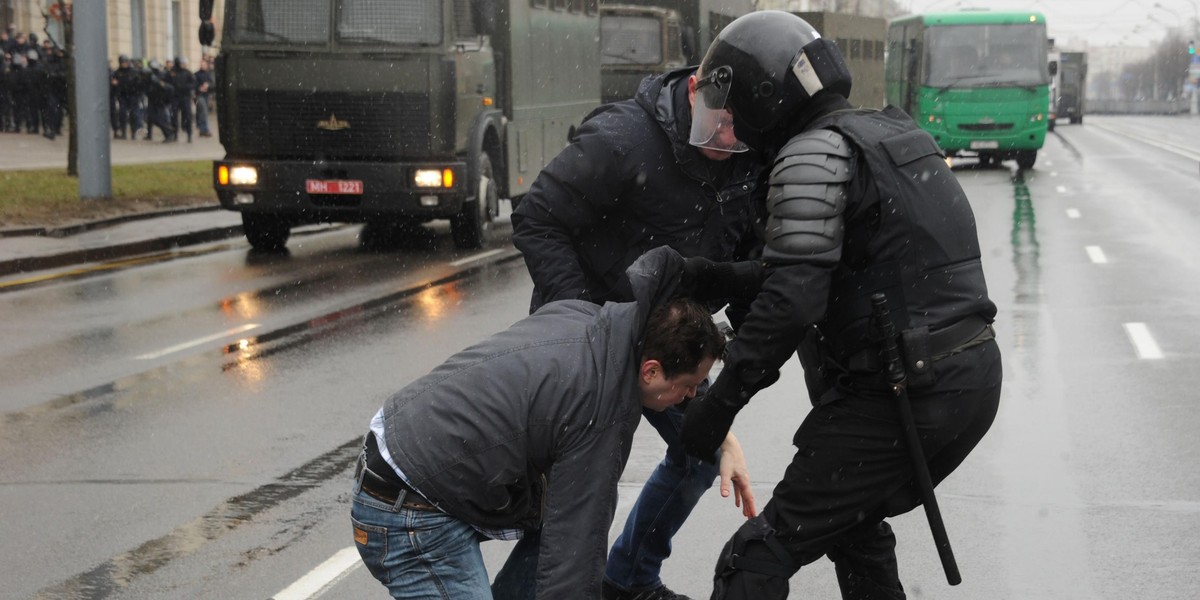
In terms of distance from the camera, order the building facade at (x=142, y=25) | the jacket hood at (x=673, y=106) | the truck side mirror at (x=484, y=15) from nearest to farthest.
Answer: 1. the jacket hood at (x=673, y=106)
2. the truck side mirror at (x=484, y=15)
3. the building facade at (x=142, y=25)

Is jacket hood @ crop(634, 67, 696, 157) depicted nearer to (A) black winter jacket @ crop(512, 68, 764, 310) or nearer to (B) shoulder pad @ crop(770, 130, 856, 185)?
(A) black winter jacket @ crop(512, 68, 764, 310)

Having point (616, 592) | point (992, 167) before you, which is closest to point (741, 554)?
point (616, 592)

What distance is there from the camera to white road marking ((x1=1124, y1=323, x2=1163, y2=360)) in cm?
930

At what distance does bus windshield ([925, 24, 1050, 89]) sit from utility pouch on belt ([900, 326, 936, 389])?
27.9 m

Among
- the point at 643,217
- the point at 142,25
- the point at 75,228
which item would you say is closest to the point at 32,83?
the point at 142,25

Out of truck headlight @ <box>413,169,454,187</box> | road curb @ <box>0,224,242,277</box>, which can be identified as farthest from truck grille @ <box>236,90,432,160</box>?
road curb @ <box>0,224,242,277</box>

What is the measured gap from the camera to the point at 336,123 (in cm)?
1508

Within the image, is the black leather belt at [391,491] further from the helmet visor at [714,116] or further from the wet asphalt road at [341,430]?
the wet asphalt road at [341,430]

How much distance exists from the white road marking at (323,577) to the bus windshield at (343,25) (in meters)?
10.4

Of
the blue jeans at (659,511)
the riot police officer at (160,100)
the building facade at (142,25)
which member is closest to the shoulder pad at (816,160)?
the blue jeans at (659,511)

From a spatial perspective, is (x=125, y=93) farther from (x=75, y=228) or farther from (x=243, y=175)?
(x=243, y=175)

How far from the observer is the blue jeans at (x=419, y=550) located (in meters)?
3.16

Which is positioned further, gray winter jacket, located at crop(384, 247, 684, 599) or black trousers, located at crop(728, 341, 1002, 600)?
black trousers, located at crop(728, 341, 1002, 600)

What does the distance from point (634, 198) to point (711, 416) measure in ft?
3.57
